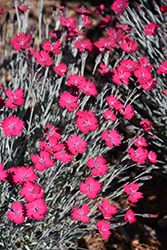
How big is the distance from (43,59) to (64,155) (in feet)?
1.72

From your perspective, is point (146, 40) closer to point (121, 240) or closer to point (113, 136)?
point (113, 136)

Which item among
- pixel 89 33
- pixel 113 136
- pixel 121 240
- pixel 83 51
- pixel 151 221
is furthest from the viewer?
pixel 89 33

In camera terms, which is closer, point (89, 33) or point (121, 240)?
point (121, 240)

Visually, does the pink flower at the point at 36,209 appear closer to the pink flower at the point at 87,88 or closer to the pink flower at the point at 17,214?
the pink flower at the point at 17,214

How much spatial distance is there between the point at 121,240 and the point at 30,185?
3.44 feet

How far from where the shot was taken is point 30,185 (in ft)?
3.28

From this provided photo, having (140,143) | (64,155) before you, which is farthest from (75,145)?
(140,143)

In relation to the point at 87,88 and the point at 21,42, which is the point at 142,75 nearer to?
the point at 87,88

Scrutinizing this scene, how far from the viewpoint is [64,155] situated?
1.13 metres

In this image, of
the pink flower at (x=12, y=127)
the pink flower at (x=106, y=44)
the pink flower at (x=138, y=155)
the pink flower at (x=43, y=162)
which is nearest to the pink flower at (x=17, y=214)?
the pink flower at (x=43, y=162)

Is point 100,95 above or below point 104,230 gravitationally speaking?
above

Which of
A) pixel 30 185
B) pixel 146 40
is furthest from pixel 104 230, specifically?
pixel 146 40

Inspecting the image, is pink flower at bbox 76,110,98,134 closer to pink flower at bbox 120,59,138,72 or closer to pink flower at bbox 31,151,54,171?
pink flower at bbox 31,151,54,171

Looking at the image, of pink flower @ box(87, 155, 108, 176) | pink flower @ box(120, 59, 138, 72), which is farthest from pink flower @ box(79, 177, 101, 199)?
pink flower @ box(120, 59, 138, 72)
